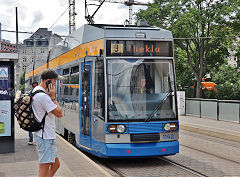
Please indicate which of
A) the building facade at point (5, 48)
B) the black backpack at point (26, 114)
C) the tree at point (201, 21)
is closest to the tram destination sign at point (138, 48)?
the building facade at point (5, 48)

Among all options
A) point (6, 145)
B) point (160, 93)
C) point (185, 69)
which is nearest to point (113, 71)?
point (160, 93)

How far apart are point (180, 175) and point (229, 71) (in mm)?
51528

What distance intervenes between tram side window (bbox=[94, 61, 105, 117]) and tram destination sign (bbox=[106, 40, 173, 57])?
0.40 meters

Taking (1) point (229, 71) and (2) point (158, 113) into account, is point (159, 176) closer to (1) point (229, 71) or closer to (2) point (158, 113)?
(2) point (158, 113)

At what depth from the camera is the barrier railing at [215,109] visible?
1772 centimetres

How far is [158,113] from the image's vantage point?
773 centimetres

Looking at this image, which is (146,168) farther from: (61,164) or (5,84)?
(5,84)

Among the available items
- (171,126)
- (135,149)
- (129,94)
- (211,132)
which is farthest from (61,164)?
(211,132)

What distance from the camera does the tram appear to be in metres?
7.51

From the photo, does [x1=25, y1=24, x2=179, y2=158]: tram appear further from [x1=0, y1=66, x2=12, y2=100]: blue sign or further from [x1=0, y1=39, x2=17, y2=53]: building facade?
[x1=0, y1=39, x2=17, y2=53]: building facade

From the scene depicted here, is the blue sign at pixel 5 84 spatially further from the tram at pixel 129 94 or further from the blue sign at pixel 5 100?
the tram at pixel 129 94

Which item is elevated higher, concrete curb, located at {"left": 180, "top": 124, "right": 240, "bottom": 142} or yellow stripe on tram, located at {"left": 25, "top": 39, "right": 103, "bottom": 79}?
yellow stripe on tram, located at {"left": 25, "top": 39, "right": 103, "bottom": 79}

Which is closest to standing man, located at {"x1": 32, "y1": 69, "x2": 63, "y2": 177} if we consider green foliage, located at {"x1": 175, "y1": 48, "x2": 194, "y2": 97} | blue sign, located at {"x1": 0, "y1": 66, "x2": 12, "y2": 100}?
blue sign, located at {"x1": 0, "y1": 66, "x2": 12, "y2": 100}

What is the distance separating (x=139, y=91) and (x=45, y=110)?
3.72m
